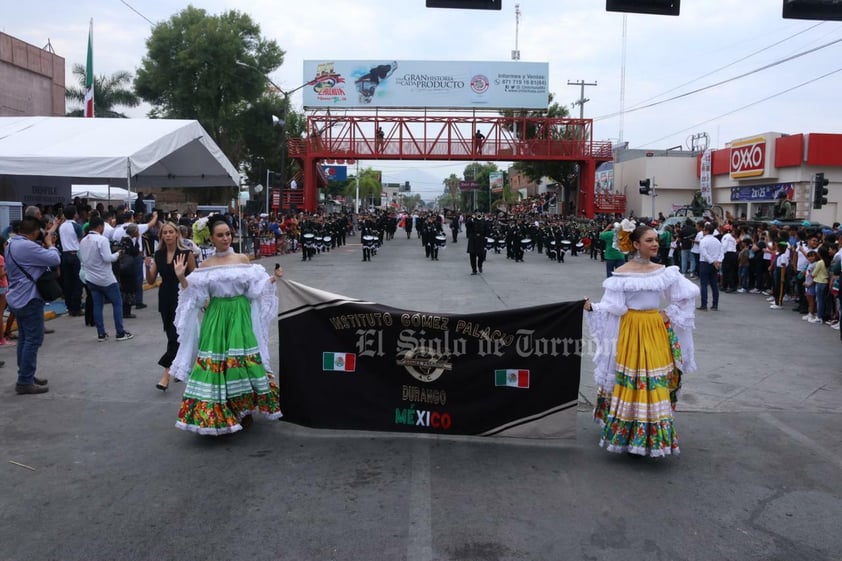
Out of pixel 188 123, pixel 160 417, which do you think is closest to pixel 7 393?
pixel 160 417

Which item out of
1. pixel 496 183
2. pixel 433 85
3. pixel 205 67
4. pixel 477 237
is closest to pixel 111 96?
pixel 205 67

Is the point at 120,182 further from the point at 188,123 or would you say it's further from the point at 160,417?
the point at 160,417

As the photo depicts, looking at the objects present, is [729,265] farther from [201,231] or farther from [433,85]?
[433,85]

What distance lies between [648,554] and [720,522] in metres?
0.68

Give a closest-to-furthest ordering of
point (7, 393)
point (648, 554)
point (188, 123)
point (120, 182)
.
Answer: point (648, 554) → point (7, 393) → point (188, 123) → point (120, 182)

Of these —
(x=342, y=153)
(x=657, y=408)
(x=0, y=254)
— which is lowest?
(x=657, y=408)

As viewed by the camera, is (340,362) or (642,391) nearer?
(642,391)

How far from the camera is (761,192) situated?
108ft

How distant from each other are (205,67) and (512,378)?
49251 millimetres

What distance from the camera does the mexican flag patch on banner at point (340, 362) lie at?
5590 millimetres

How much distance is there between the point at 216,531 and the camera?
4023mm

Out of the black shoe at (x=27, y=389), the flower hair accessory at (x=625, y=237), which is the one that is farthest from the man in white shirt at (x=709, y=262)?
the black shoe at (x=27, y=389)

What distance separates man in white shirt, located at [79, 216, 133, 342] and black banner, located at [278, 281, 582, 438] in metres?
5.04

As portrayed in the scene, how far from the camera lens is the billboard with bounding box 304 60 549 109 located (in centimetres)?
4356
